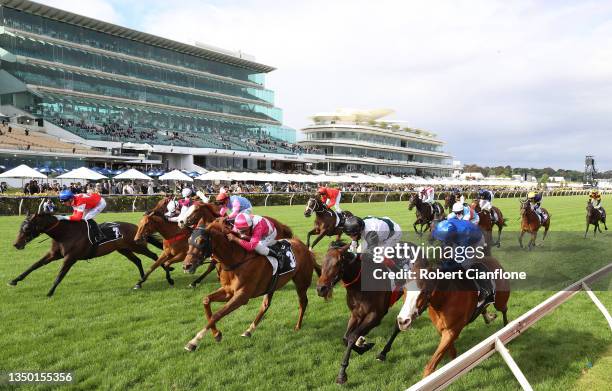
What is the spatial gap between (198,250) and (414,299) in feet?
7.49

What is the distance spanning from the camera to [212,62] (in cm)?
6181

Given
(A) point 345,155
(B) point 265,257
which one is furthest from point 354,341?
(A) point 345,155

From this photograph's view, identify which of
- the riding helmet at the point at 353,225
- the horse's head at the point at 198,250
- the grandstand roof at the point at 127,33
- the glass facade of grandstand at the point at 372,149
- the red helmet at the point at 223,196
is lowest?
the horse's head at the point at 198,250

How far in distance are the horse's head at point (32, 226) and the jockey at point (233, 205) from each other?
8.91 feet

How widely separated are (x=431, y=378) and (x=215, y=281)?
5.69m

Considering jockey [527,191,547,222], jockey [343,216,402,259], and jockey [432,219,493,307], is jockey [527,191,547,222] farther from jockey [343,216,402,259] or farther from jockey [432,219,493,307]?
jockey [432,219,493,307]

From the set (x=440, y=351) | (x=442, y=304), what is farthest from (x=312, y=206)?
(x=440, y=351)

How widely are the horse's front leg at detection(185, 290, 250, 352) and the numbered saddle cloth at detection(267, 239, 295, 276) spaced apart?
54 centimetres

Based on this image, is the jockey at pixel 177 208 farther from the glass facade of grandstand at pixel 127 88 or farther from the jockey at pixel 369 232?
the glass facade of grandstand at pixel 127 88

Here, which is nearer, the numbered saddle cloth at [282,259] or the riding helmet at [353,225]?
the numbered saddle cloth at [282,259]

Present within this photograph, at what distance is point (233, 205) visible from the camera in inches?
276

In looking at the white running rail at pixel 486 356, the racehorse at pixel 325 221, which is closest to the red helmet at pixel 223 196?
the racehorse at pixel 325 221

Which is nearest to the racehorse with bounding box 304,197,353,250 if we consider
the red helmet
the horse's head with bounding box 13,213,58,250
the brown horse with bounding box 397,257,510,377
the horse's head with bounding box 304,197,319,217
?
the horse's head with bounding box 304,197,319,217

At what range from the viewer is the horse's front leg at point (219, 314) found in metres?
4.55
